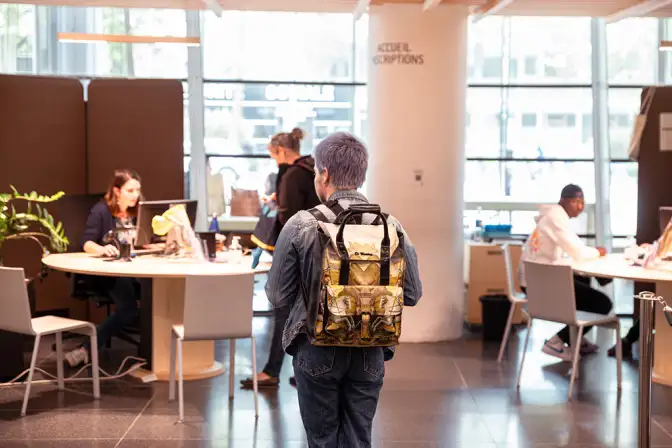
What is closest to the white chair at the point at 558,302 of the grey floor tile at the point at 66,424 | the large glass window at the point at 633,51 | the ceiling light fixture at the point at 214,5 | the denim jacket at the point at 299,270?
the grey floor tile at the point at 66,424

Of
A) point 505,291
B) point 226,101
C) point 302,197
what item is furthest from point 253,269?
point 226,101

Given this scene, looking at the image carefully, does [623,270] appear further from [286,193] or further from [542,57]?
[542,57]

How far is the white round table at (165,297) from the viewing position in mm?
5984

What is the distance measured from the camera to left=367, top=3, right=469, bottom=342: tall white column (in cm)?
780

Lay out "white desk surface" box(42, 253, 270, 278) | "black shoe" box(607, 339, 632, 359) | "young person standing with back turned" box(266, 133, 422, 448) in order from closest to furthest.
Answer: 1. "young person standing with back turned" box(266, 133, 422, 448)
2. "white desk surface" box(42, 253, 270, 278)
3. "black shoe" box(607, 339, 632, 359)

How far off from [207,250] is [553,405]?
252 cm

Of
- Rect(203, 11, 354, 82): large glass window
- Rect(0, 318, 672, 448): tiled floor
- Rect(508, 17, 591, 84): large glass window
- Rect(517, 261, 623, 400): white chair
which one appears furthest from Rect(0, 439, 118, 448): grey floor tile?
Rect(508, 17, 591, 84): large glass window

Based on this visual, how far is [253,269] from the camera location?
231 inches

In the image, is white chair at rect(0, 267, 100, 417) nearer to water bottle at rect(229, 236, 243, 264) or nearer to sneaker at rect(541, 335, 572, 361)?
water bottle at rect(229, 236, 243, 264)

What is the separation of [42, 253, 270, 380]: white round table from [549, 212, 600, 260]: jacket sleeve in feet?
7.50

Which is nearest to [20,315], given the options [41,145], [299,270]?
[41,145]

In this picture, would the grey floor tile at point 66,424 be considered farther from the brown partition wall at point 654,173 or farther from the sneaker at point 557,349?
the brown partition wall at point 654,173

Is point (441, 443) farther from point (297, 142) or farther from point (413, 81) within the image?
point (413, 81)

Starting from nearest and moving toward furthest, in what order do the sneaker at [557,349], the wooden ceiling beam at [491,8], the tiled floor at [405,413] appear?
1. the tiled floor at [405,413]
2. the sneaker at [557,349]
3. the wooden ceiling beam at [491,8]
